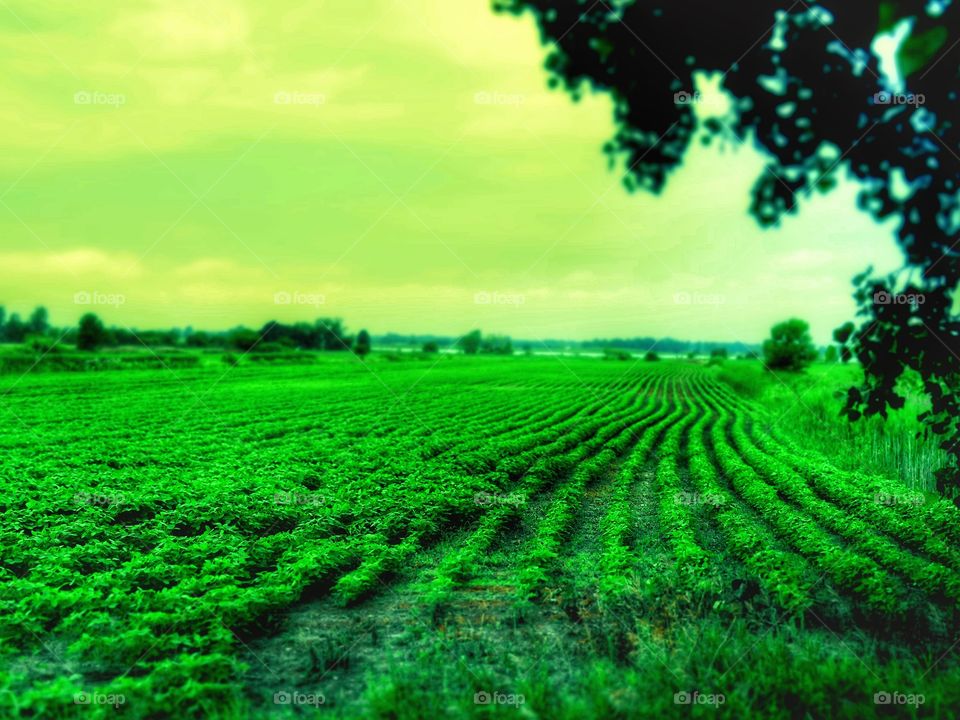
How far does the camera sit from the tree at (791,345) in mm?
22578

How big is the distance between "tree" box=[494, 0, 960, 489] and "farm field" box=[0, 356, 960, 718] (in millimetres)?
2269

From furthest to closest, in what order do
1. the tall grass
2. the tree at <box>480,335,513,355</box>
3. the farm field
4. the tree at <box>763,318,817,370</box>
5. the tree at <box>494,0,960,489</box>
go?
the tree at <box>480,335,513,355</box>, the tree at <box>763,318,817,370</box>, the tall grass, the tree at <box>494,0,960,489</box>, the farm field

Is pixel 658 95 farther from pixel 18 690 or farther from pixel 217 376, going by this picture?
pixel 217 376

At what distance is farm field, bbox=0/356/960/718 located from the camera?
4.74 meters

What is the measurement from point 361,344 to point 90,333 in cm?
2107

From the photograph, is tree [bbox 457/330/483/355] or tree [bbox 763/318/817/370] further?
tree [bbox 457/330/483/355]

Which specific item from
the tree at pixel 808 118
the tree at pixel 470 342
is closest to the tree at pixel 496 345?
the tree at pixel 470 342

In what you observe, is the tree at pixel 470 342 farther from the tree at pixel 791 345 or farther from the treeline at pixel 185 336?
the tree at pixel 791 345

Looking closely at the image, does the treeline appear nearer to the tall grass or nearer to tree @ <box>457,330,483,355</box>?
tree @ <box>457,330,483,355</box>

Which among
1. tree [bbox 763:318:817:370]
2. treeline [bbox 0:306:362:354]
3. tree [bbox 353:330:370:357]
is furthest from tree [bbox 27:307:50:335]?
tree [bbox 763:318:817:370]

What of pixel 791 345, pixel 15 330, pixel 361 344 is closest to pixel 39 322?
pixel 15 330

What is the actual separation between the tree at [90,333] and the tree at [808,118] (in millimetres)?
50199

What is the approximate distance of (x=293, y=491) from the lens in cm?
1048

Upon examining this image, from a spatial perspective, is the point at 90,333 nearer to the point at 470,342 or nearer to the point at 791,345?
the point at 470,342
